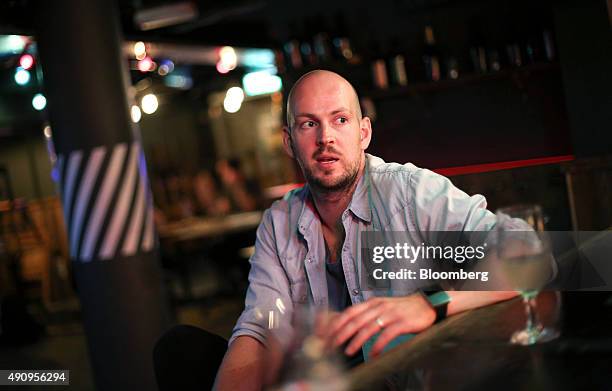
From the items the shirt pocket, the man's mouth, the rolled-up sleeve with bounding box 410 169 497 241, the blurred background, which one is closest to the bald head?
the man's mouth

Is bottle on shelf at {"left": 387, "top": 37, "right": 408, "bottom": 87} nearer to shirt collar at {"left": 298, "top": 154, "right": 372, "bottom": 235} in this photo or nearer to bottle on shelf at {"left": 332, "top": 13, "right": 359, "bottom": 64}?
bottle on shelf at {"left": 332, "top": 13, "right": 359, "bottom": 64}

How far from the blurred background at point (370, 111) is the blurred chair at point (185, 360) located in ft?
3.27

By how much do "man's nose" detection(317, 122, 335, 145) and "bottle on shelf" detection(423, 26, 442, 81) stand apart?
3.01 m

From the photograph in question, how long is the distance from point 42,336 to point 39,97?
173 inches

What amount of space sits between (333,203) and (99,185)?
2620 millimetres

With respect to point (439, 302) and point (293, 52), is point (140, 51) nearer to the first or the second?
point (293, 52)

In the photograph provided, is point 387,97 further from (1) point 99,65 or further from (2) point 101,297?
(2) point 101,297

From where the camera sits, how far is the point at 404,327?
1.26m

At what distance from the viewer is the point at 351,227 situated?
1879mm

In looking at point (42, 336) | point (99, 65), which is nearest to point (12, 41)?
point (42, 336)

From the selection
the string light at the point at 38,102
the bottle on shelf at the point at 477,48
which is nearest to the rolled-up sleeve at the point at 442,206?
the bottle on shelf at the point at 477,48

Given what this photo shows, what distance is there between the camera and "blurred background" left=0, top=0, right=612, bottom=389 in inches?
A: 148

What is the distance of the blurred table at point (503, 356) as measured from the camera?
2.85 ft

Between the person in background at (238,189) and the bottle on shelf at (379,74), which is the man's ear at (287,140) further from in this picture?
the person in background at (238,189)
